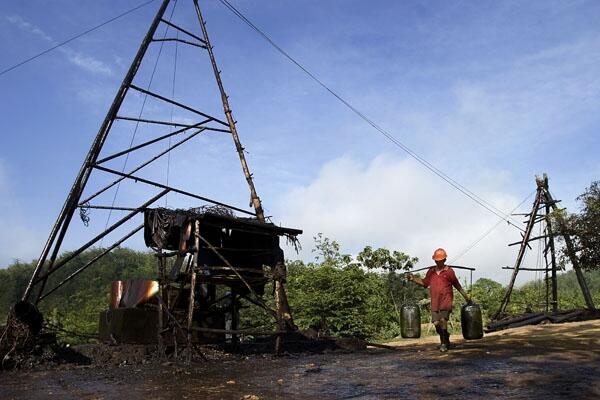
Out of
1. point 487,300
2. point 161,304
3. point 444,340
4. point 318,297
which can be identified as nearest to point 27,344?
point 161,304

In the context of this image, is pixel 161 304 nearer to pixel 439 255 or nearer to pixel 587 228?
pixel 439 255

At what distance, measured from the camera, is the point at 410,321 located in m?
12.7

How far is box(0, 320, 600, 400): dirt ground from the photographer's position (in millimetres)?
5570

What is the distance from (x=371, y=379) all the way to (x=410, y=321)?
20.2 ft

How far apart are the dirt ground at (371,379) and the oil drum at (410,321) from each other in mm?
2817

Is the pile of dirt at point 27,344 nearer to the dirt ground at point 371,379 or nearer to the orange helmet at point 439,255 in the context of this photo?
the dirt ground at point 371,379

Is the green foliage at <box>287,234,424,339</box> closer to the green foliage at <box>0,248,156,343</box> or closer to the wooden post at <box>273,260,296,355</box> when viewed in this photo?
the wooden post at <box>273,260,296,355</box>

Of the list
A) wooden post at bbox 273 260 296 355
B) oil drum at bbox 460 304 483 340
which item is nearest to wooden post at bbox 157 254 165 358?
wooden post at bbox 273 260 296 355

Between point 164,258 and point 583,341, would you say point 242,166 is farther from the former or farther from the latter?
point 583,341

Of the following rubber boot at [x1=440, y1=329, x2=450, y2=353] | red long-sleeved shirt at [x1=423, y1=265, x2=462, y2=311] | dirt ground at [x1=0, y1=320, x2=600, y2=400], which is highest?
red long-sleeved shirt at [x1=423, y1=265, x2=462, y2=311]

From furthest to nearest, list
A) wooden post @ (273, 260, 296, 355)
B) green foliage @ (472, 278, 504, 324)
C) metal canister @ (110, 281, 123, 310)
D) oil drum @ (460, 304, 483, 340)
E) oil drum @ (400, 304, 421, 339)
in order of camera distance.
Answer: green foliage @ (472, 278, 504, 324) < metal canister @ (110, 281, 123, 310) < oil drum @ (400, 304, 421, 339) < wooden post @ (273, 260, 296, 355) < oil drum @ (460, 304, 483, 340)

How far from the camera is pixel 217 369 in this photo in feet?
30.7

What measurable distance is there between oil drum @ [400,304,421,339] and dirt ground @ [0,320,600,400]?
9.24 feet

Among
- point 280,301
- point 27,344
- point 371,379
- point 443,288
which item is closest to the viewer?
point 371,379
